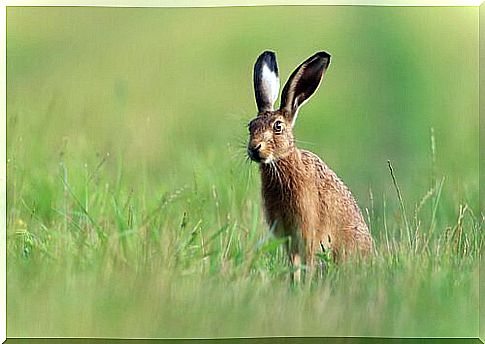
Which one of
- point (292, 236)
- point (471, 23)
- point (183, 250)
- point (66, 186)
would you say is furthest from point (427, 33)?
point (66, 186)

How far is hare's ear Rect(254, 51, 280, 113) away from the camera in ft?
7.06

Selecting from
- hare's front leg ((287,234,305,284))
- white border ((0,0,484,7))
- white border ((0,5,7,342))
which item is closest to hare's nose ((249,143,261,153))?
hare's front leg ((287,234,305,284))

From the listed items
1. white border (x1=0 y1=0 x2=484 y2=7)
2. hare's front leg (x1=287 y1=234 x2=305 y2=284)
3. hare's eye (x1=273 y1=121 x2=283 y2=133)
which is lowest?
hare's front leg (x1=287 y1=234 x2=305 y2=284)

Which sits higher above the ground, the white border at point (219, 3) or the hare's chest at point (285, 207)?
the white border at point (219, 3)

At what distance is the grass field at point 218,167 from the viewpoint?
7.04 ft

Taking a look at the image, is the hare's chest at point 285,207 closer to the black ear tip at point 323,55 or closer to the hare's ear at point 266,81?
the hare's ear at point 266,81

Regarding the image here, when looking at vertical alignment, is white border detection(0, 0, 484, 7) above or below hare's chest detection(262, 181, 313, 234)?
above

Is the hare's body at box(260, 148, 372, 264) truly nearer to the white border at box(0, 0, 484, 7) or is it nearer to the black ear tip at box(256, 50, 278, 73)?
the black ear tip at box(256, 50, 278, 73)

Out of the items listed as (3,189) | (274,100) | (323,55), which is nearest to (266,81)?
(274,100)

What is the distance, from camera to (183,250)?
7.06 feet

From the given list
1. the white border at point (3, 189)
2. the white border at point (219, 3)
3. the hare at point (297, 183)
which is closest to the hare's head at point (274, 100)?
the hare at point (297, 183)

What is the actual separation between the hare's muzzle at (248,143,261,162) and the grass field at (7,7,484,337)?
0.03 meters

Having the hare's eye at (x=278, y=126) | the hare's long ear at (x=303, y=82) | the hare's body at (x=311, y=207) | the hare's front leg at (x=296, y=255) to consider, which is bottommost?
the hare's front leg at (x=296, y=255)

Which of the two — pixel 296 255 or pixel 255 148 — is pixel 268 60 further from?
pixel 296 255
